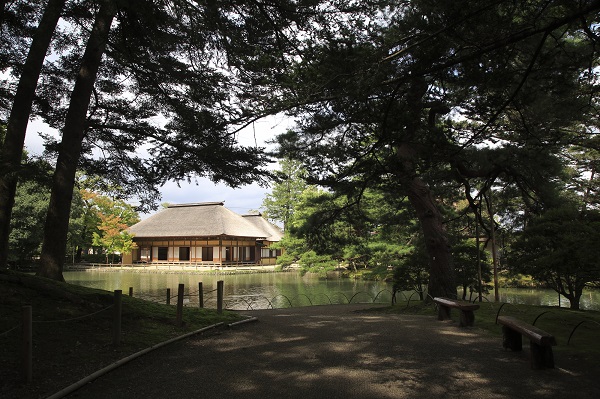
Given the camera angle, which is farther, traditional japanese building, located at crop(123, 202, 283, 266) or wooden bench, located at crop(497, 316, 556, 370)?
traditional japanese building, located at crop(123, 202, 283, 266)

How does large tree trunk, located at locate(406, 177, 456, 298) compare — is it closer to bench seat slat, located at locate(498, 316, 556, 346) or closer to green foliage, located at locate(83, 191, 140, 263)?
bench seat slat, located at locate(498, 316, 556, 346)

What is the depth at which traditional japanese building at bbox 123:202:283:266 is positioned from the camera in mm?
27266

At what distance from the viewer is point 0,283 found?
14.4ft

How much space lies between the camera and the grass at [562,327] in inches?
143

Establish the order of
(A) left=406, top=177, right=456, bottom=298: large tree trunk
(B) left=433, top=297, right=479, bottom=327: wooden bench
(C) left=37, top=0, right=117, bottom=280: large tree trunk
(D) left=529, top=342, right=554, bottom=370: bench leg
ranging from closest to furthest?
(D) left=529, top=342, right=554, bottom=370: bench leg, (B) left=433, top=297, right=479, bottom=327: wooden bench, (C) left=37, top=0, right=117, bottom=280: large tree trunk, (A) left=406, top=177, right=456, bottom=298: large tree trunk

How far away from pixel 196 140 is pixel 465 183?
16.7 feet

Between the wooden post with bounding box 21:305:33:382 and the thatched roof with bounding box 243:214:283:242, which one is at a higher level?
the thatched roof with bounding box 243:214:283:242


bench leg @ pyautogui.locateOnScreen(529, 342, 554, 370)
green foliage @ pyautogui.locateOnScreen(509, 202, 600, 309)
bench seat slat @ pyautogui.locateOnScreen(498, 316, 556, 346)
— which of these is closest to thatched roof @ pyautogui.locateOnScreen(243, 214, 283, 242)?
green foliage @ pyautogui.locateOnScreen(509, 202, 600, 309)

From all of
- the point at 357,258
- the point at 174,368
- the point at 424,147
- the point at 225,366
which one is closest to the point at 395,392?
the point at 225,366

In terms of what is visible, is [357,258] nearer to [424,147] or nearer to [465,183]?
[465,183]

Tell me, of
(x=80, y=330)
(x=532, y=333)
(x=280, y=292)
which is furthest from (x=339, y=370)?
(x=280, y=292)

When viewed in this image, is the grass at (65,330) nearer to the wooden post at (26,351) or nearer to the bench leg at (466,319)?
the wooden post at (26,351)

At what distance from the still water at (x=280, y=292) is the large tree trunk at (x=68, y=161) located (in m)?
5.23

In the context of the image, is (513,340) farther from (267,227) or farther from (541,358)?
(267,227)
